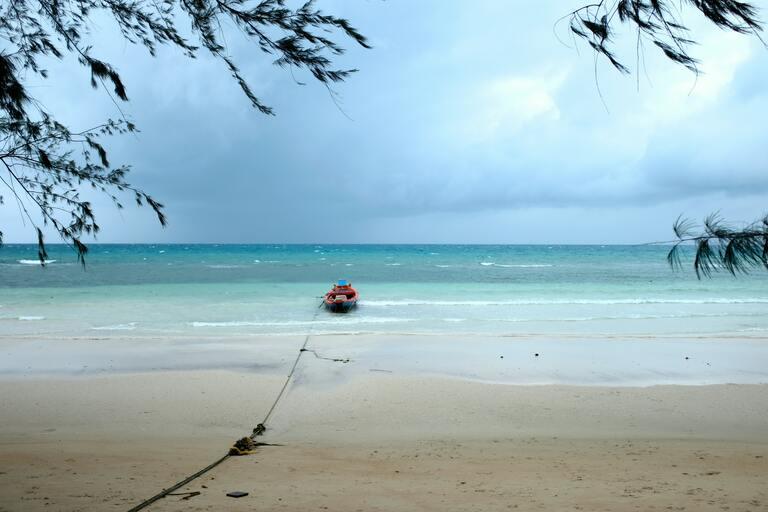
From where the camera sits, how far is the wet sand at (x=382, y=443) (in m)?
3.83

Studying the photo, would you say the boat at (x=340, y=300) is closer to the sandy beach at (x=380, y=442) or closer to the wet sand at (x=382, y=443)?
the sandy beach at (x=380, y=442)

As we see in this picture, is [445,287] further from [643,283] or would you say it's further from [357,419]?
[357,419]

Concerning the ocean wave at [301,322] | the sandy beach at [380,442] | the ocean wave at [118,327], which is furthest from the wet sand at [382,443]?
the ocean wave at [301,322]

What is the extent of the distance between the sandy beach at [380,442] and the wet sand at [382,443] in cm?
3

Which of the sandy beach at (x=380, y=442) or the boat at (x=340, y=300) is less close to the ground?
the boat at (x=340, y=300)

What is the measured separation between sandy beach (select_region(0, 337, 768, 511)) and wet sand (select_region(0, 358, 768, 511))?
3 cm

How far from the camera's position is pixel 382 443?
18.5 feet

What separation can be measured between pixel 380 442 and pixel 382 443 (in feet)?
0.16

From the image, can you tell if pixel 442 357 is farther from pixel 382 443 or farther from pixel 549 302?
pixel 549 302

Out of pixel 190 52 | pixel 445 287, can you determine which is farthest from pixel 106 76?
pixel 445 287

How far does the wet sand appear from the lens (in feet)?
12.6

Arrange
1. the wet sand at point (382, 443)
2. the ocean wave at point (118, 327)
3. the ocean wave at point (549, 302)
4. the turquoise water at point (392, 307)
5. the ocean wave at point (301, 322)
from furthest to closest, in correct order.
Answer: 1. the ocean wave at point (549, 302)
2. the ocean wave at point (301, 322)
3. the ocean wave at point (118, 327)
4. the turquoise water at point (392, 307)
5. the wet sand at point (382, 443)

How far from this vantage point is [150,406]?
7.12 m

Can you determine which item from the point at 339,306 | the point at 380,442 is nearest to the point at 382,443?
the point at 380,442
